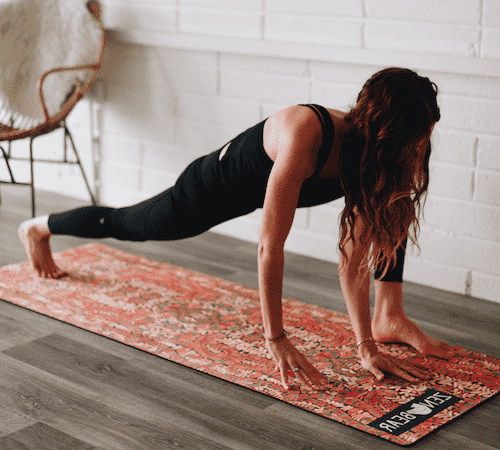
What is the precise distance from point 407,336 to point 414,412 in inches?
14.8

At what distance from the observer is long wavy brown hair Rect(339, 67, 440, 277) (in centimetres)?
152

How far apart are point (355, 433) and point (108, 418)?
1.76 ft

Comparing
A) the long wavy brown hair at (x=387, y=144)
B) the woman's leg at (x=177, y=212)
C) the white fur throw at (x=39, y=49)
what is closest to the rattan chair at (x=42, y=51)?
the white fur throw at (x=39, y=49)

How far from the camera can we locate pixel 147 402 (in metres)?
1.69

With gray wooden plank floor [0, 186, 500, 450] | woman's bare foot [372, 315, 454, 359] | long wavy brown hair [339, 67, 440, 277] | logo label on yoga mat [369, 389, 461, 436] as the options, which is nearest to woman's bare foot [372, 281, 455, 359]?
woman's bare foot [372, 315, 454, 359]

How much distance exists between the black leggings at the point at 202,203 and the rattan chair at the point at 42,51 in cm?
105

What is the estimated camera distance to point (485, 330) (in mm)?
2191

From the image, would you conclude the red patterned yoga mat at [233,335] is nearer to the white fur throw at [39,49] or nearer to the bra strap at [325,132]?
the bra strap at [325,132]

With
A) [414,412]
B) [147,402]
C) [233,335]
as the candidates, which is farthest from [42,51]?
[414,412]

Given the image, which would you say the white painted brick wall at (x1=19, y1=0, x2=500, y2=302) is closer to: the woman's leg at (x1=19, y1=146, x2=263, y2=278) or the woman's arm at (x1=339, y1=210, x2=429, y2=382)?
the woman's arm at (x1=339, y1=210, x2=429, y2=382)

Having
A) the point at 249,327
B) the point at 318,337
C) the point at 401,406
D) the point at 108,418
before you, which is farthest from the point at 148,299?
the point at 401,406

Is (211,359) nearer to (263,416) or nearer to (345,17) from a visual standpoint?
(263,416)

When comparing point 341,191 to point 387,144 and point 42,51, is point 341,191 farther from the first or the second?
point 42,51

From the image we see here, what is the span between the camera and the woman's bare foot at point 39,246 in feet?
7.95
